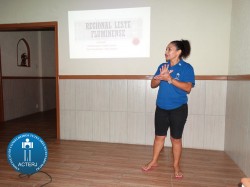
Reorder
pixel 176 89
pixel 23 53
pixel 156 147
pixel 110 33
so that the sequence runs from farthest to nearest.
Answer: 1. pixel 23 53
2. pixel 110 33
3. pixel 156 147
4. pixel 176 89

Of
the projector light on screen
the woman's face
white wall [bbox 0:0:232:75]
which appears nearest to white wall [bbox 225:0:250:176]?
white wall [bbox 0:0:232:75]

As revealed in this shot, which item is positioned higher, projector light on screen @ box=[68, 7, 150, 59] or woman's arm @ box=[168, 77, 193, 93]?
projector light on screen @ box=[68, 7, 150, 59]

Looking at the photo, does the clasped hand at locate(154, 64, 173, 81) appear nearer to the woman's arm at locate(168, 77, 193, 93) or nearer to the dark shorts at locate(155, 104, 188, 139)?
the woman's arm at locate(168, 77, 193, 93)

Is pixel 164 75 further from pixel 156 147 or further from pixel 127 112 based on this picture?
pixel 127 112

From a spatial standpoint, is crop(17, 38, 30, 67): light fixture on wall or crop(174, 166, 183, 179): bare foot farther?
crop(17, 38, 30, 67): light fixture on wall

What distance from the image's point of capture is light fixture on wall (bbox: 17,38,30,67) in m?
5.50

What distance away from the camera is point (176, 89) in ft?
7.17

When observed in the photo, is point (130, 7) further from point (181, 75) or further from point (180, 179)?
point (180, 179)

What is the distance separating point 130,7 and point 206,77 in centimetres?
151

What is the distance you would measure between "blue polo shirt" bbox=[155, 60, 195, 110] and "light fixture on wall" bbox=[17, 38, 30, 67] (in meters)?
4.54

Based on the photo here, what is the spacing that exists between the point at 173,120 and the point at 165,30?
4.92ft

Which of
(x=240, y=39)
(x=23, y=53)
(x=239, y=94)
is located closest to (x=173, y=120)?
(x=239, y=94)

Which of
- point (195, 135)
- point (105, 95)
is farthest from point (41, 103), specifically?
point (195, 135)

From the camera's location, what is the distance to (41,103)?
21.1ft
